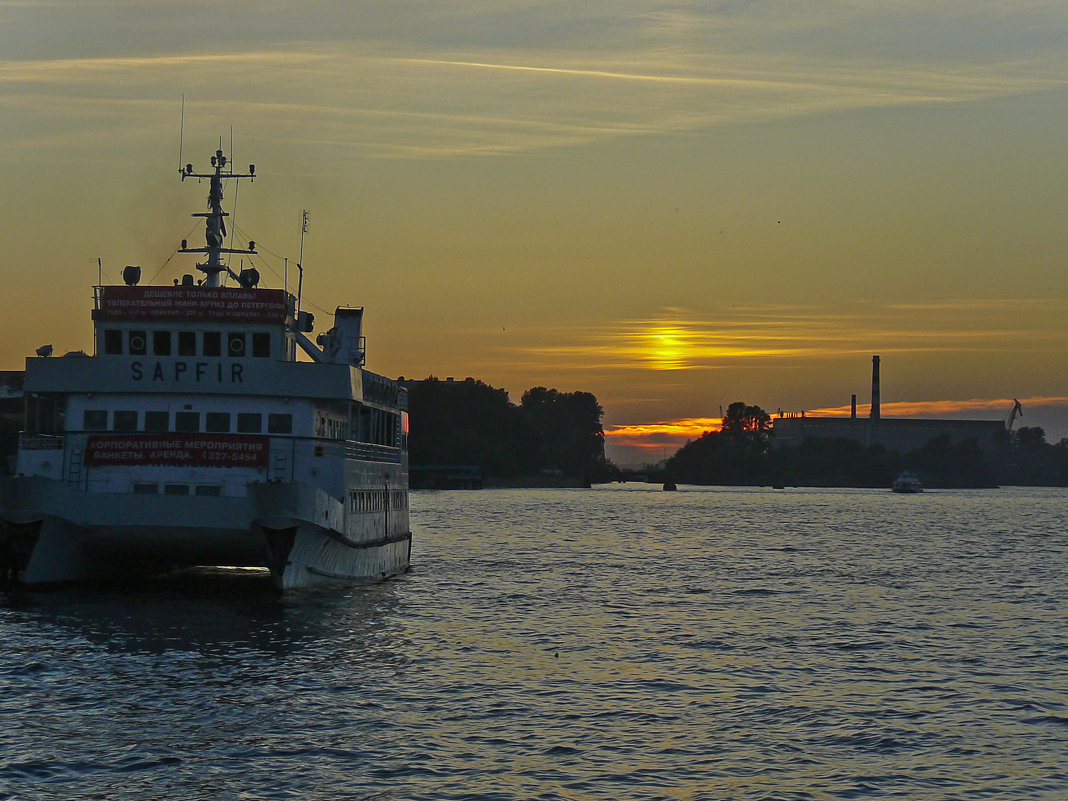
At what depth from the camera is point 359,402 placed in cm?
3759

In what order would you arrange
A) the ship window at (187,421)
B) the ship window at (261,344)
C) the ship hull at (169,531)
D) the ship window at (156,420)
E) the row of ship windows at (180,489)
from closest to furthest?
the ship hull at (169,531) → the row of ship windows at (180,489) → the ship window at (156,420) → the ship window at (187,421) → the ship window at (261,344)

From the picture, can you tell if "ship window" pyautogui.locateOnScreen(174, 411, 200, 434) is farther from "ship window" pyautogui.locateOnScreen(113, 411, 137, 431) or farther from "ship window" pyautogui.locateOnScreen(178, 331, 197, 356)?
"ship window" pyautogui.locateOnScreen(178, 331, 197, 356)

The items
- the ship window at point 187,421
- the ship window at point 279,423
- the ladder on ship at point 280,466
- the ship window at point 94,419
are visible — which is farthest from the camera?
the ship window at point 279,423

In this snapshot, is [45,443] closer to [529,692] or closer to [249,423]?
[249,423]

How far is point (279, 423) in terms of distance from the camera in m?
35.3

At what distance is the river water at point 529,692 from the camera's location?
1806cm

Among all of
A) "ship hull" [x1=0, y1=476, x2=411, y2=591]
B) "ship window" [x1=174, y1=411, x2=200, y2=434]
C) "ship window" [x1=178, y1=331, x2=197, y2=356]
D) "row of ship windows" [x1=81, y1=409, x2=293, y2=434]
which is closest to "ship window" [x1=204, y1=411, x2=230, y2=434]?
"row of ship windows" [x1=81, y1=409, x2=293, y2=434]

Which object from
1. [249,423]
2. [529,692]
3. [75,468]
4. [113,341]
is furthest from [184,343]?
[529,692]

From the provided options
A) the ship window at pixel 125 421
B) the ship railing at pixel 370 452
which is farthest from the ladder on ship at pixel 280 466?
the ship window at pixel 125 421

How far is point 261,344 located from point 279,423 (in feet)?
9.00

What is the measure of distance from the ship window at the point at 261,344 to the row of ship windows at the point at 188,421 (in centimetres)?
224

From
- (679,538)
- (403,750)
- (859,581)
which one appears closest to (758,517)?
(679,538)

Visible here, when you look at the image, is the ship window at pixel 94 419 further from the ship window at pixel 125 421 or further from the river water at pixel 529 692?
the river water at pixel 529 692

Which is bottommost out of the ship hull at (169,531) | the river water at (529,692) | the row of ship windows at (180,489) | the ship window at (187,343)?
the river water at (529,692)
